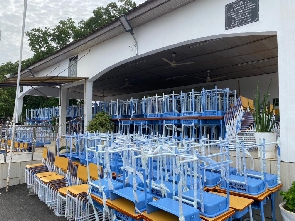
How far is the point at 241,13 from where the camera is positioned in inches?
229

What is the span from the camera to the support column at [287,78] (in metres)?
4.78

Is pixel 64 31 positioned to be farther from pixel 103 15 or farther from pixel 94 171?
pixel 94 171

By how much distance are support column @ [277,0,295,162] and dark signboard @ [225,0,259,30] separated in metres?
0.66

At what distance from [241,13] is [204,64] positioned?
6.85 metres

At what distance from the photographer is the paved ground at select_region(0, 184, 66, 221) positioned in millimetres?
5020

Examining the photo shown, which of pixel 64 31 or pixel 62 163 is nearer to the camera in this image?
pixel 62 163

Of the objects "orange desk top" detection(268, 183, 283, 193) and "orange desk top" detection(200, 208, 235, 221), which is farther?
"orange desk top" detection(268, 183, 283, 193)

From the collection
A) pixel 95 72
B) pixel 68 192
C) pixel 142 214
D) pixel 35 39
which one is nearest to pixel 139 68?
pixel 95 72

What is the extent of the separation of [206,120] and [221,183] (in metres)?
4.52

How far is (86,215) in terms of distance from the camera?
454cm

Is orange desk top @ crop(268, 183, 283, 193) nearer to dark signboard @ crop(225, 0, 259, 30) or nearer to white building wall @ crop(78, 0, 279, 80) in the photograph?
white building wall @ crop(78, 0, 279, 80)

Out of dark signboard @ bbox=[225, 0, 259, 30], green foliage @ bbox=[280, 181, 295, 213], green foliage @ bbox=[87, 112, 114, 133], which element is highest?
dark signboard @ bbox=[225, 0, 259, 30]

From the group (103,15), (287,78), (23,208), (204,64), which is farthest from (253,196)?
(103,15)

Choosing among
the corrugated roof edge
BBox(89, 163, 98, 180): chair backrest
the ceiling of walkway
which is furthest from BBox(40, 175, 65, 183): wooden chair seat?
the ceiling of walkway
